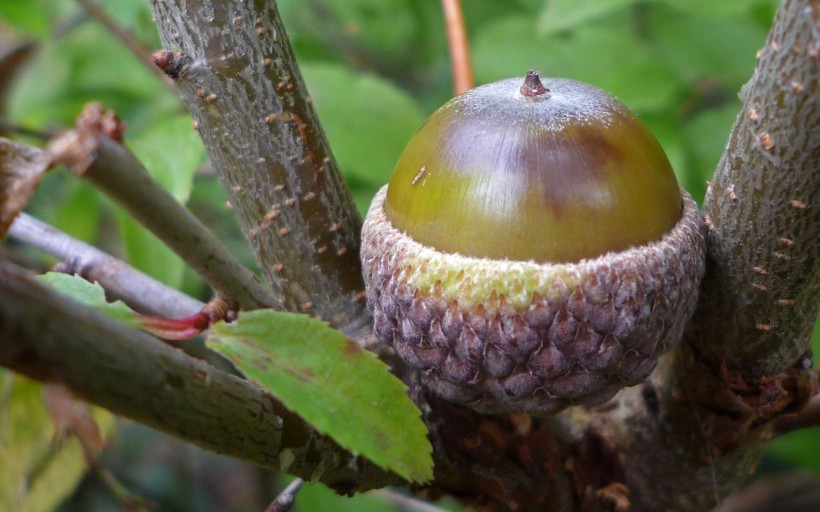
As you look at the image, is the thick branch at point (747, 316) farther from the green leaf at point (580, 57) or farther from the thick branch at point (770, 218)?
the green leaf at point (580, 57)

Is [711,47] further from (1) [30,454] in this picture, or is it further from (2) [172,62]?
(1) [30,454]

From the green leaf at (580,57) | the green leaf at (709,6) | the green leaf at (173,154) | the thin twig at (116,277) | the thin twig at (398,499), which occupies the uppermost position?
the green leaf at (709,6)

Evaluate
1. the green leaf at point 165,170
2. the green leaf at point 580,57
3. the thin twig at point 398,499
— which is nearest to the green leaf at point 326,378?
the green leaf at point 165,170

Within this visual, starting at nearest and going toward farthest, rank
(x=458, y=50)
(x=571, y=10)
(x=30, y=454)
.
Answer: (x=458, y=50) < (x=571, y=10) < (x=30, y=454)

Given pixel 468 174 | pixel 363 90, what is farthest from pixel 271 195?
pixel 363 90

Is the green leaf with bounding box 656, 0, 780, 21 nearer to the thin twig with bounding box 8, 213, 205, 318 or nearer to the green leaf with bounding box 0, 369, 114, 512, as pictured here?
the thin twig with bounding box 8, 213, 205, 318

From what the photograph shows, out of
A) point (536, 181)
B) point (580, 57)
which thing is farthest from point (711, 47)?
point (536, 181)

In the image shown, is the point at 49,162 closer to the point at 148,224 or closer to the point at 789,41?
the point at 148,224
